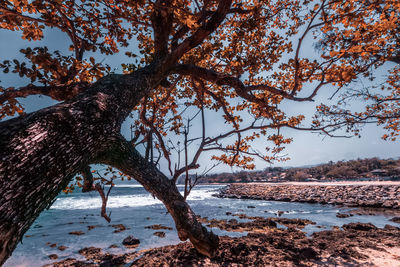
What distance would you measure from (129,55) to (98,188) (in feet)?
11.6

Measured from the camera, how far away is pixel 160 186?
12.0 feet

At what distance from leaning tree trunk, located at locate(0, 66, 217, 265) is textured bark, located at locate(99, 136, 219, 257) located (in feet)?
0.71

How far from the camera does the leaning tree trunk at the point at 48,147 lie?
4.60ft

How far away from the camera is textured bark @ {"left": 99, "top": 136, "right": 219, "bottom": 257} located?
2962mm

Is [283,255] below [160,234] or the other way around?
the other way around

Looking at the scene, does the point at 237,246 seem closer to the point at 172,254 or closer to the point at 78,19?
the point at 172,254

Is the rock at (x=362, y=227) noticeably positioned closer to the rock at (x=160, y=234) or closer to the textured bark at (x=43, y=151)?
the rock at (x=160, y=234)

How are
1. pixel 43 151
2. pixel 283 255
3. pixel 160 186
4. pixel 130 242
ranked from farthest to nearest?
pixel 130 242
pixel 283 255
pixel 160 186
pixel 43 151

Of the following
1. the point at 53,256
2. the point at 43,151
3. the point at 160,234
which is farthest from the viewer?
the point at 160,234

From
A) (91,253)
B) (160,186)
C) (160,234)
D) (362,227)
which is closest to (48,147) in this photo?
(160,186)

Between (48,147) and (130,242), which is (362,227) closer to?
(130,242)

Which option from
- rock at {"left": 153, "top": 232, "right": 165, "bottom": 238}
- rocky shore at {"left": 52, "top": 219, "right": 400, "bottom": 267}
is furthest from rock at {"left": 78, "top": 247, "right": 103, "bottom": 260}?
rock at {"left": 153, "top": 232, "right": 165, "bottom": 238}

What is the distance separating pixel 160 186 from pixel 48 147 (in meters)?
2.31

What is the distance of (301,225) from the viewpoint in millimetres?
10359
